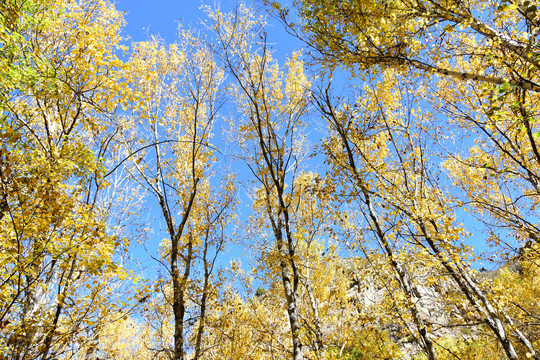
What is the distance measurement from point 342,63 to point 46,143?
599 centimetres

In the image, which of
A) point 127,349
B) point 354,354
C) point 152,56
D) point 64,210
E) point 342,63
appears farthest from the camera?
point 127,349

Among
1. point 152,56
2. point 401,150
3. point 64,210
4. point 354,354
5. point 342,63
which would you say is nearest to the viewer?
point 64,210

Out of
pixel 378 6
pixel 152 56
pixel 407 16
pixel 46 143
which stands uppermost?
pixel 152 56

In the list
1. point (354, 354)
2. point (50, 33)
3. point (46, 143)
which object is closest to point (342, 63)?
point (46, 143)

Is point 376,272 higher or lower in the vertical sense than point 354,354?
higher

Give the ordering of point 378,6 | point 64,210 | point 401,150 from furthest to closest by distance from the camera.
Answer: point 401,150, point 378,6, point 64,210

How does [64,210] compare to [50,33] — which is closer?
[64,210]

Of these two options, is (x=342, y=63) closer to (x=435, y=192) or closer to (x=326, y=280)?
(x=435, y=192)

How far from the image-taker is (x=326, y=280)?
1277 cm

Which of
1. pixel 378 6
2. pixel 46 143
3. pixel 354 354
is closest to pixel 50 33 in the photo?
pixel 46 143

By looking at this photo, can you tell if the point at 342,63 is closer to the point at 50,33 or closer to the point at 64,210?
the point at 64,210

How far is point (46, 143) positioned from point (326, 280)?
11.7 metres

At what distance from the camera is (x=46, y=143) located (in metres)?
5.14

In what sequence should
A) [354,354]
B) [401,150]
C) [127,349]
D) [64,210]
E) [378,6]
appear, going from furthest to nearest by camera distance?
[127,349] → [354,354] → [401,150] → [378,6] → [64,210]
